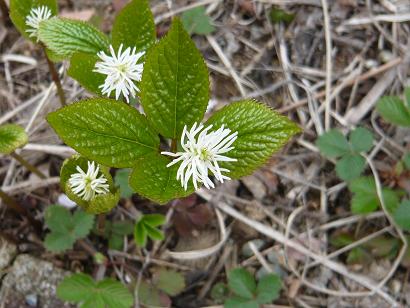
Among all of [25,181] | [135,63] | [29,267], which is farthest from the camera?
[25,181]

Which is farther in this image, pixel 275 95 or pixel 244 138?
pixel 275 95

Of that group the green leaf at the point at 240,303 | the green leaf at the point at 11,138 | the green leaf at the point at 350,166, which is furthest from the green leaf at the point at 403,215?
the green leaf at the point at 11,138

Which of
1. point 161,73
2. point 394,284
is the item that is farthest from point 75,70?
point 394,284

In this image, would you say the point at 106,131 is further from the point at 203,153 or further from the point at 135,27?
the point at 135,27

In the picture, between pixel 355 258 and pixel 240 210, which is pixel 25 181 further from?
pixel 355 258

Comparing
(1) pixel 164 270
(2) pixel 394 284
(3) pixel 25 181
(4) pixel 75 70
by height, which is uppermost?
(4) pixel 75 70

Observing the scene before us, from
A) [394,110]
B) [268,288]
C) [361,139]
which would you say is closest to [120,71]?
[268,288]

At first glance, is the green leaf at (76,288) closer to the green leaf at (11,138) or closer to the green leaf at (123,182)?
the green leaf at (123,182)
